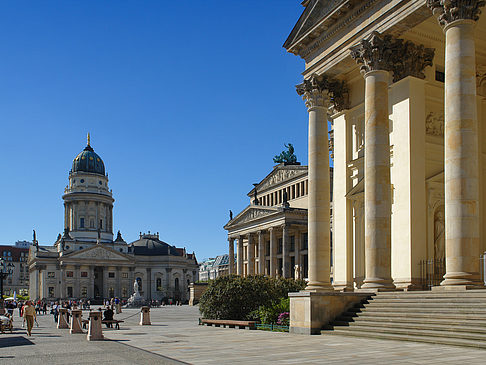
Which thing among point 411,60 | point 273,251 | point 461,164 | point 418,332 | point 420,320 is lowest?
point 273,251

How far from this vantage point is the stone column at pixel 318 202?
27.3m

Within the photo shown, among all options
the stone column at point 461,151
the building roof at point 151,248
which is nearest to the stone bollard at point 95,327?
the stone column at point 461,151

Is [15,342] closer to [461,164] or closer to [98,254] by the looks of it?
[461,164]

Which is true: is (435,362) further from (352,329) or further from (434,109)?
(434,109)

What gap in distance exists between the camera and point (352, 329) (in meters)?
21.4

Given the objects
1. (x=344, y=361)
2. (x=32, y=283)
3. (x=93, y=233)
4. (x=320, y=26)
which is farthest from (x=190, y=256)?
(x=344, y=361)

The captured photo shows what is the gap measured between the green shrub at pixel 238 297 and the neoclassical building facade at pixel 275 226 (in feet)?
174

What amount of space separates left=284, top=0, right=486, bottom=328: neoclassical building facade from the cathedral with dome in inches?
5376

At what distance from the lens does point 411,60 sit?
1025 inches

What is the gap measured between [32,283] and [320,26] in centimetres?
16652

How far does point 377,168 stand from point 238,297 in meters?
13.2

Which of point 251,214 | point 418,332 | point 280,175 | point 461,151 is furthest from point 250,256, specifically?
point 418,332

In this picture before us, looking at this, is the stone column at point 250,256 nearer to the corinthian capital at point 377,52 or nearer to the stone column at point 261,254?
the stone column at point 261,254

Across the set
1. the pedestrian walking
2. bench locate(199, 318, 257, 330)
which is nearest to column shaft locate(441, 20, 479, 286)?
bench locate(199, 318, 257, 330)
